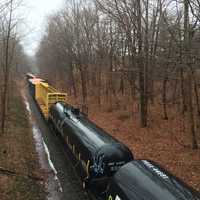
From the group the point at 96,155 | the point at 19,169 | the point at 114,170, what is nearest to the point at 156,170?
the point at 114,170

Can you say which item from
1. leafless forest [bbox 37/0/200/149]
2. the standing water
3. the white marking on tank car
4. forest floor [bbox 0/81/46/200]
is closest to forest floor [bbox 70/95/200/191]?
leafless forest [bbox 37/0/200/149]

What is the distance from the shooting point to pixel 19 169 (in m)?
13.7

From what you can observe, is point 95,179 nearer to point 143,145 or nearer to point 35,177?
point 35,177

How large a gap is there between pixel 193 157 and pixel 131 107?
47.0 feet

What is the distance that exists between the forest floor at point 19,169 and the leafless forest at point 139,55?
7.90 metres

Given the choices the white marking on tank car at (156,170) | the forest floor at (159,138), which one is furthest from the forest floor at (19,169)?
the forest floor at (159,138)

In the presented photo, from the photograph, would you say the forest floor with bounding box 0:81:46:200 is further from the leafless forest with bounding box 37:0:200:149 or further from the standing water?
the leafless forest with bounding box 37:0:200:149

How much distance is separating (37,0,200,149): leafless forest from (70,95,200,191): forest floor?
19.6 inches

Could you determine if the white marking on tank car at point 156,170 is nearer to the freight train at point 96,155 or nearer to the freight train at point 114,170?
the freight train at point 114,170

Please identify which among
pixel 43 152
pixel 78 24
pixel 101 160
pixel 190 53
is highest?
pixel 78 24

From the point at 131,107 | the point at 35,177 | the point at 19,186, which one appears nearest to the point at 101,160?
the point at 19,186

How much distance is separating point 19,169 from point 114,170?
18.4ft

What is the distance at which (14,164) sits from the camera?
1417 centimetres

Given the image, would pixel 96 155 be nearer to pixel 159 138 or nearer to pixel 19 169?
pixel 19 169
